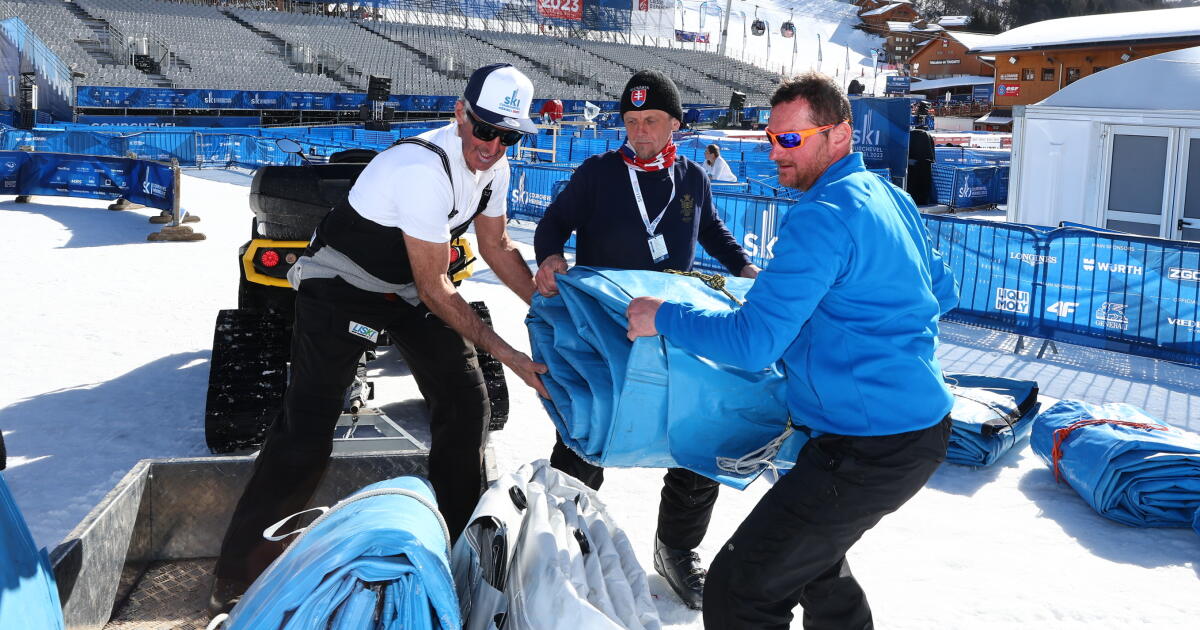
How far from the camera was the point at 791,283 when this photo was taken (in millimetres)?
2479

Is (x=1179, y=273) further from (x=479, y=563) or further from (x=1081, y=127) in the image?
(x=479, y=563)

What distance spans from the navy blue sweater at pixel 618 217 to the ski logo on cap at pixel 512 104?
2.39ft

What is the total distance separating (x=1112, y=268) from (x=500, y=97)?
22.9ft

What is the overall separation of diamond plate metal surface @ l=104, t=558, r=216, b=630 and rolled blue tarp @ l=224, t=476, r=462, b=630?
1.47m

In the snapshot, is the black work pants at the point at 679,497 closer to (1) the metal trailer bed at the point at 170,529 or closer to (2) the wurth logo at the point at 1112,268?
(1) the metal trailer bed at the point at 170,529

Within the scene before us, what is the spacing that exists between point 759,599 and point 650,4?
73.4 m

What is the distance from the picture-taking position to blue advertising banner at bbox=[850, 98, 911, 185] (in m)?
16.6

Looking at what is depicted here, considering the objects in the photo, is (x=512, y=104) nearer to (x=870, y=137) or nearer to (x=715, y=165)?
(x=715, y=165)

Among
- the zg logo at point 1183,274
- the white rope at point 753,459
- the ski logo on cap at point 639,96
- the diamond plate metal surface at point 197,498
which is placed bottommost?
the diamond plate metal surface at point 197,498

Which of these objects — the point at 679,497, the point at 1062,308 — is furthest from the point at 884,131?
the point at 679,497

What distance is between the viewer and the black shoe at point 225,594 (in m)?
3.52

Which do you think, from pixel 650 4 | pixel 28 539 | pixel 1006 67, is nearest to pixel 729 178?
pixel 28 539

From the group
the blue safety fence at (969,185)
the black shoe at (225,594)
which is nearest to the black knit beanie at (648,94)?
the black shoe at (225,594)

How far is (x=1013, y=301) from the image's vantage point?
9258mm
